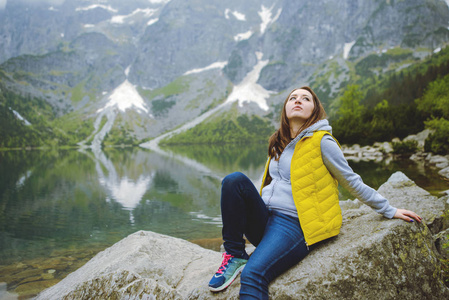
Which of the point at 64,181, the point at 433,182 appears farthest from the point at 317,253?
the point at 64,181

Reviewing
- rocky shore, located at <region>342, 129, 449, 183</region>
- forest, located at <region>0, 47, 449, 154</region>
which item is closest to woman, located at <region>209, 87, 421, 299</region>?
rocky shore, located at <region>342, 129, 449, 183</region>

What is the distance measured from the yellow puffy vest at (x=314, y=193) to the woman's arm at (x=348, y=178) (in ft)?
0.24

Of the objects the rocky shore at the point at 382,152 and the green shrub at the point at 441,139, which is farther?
the rocky shore at the point at 382,152

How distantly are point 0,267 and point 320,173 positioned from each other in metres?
12.2

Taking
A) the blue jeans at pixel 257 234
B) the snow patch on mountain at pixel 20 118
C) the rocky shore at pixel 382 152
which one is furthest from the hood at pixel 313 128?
the snow patch on mountain at pixel 20 118

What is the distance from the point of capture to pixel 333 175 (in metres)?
3.72

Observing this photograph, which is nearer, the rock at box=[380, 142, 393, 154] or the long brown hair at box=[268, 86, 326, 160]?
the long brown hair at box=[268, 86, 326, 160]

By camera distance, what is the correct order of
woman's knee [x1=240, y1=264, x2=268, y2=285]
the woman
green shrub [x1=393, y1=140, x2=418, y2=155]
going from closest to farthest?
woman's knee [x1=240, y1=264, x2=268, y2=285] → the woman → green shrub [x1=393, y1=140, x2=418, y2=155]

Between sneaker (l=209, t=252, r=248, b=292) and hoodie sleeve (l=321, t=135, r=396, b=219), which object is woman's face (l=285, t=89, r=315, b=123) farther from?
sneaker (l=209, t=252, r=248, b=292)

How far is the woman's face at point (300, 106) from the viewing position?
4.08 m

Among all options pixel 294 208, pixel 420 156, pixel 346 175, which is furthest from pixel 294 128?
pixel 420 156

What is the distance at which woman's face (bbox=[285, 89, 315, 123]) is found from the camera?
161 inches

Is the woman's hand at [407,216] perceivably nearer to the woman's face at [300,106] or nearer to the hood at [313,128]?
the hood at [313,128]

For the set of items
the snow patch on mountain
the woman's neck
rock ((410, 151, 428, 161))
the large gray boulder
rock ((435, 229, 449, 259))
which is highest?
the snow patch on mountain
